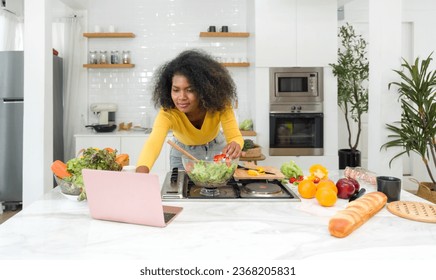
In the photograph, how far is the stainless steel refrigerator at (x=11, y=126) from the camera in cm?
431

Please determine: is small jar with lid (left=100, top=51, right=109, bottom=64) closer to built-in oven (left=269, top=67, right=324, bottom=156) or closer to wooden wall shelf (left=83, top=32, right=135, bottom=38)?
wooden wall shelf (left=83, top=32, right=135, bottom=38)

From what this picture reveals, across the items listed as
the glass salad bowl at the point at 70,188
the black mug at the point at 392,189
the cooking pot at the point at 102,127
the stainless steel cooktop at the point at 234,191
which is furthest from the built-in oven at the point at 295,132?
the glass salad bowl at the point at 70,188

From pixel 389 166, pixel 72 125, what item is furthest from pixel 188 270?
pixel 72 125

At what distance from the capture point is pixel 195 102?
209 centimetres

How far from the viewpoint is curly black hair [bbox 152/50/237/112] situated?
212 cm

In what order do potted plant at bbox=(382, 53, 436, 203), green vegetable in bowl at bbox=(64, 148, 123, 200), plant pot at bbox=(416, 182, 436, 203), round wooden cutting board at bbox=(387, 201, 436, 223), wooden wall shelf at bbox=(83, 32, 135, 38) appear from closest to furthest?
round wooden cutting board at bbox=(387, 201, 436, 223) → green vegetable in bowl at bbox=(64, 148, 123, 200) → potted plant at bbox=(382, 53, 436, 203) → plant pot at bbox=(416, 182, 436, 203) → wooden wall shelf at bbox=(83, 32, 135, 38)

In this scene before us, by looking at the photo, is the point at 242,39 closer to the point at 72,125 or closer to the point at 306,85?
the point at 306,85

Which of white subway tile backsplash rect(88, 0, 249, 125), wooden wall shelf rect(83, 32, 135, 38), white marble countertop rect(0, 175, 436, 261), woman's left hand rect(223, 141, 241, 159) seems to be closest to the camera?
white marble countertop rect(0, 175, 436, 261)

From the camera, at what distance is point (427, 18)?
5078 mm

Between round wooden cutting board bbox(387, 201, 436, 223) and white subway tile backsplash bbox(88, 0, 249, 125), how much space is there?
13.1ft

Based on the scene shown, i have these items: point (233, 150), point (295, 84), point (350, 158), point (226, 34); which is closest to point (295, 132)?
point (295, 84)

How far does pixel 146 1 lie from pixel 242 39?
1.43 metres

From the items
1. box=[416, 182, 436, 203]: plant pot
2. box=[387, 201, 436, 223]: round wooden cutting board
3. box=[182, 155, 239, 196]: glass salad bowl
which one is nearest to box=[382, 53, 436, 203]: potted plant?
box=[416, 182, 436, 203]: plant pot

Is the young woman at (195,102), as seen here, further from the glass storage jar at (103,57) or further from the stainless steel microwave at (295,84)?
the glass storage jar at (103,57)
